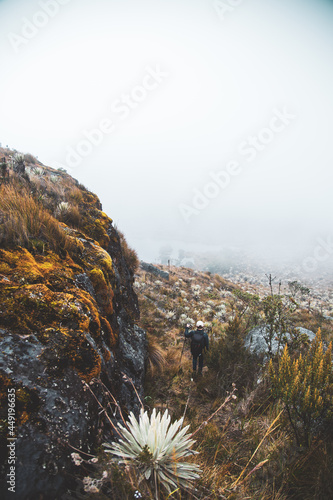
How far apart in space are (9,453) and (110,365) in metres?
1.35

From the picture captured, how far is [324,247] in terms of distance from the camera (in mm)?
174375

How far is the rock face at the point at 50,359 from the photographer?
1267 mm

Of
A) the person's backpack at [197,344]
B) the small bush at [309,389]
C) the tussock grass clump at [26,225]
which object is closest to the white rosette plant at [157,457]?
the small bush at [309,389]

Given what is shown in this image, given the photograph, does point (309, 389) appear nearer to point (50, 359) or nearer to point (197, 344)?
point (50, 359)

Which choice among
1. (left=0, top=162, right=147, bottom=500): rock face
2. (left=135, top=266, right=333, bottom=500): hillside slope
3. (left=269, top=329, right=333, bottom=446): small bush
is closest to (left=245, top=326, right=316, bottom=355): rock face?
(left=135, top=266, right=333, bottom=500): hillside slope

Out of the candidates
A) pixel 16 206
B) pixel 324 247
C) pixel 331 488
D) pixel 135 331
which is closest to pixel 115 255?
pixel 135 331

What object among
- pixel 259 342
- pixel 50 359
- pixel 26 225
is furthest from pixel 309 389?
pixel 26 225

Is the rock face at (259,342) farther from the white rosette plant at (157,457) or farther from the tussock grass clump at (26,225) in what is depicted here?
the tussock grass clump at (26,225)

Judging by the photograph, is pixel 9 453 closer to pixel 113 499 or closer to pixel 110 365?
pixel 113 499

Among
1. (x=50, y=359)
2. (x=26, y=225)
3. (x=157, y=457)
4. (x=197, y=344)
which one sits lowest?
(x=157, y=457)

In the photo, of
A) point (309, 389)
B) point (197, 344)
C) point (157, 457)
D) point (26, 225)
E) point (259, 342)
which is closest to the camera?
point (157, 457)

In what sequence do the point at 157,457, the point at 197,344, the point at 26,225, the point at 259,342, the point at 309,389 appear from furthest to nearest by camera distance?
the point at 259,342 → the point at 197,344 → the point at 26,225 → the point at 309,389 → the point at 157,457

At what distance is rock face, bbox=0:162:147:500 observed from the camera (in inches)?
49.9

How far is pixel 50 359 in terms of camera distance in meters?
1.69
